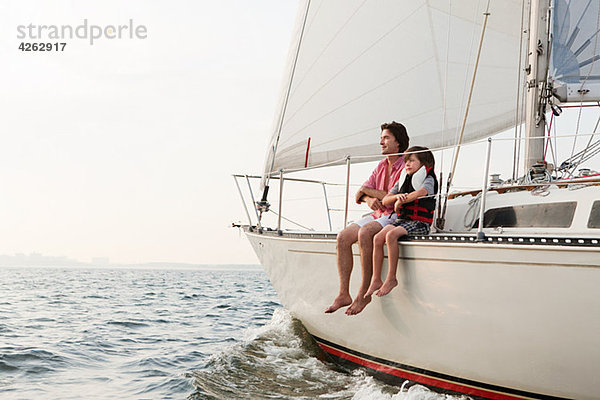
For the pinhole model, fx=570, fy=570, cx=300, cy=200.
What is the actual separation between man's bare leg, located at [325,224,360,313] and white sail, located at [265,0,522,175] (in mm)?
1893

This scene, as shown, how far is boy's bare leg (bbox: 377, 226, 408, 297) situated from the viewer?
13.0 feet

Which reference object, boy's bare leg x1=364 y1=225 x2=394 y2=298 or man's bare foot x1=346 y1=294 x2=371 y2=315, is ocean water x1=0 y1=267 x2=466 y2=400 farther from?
boy's bare leg x1=364 y1=225 x2=394 y2=298

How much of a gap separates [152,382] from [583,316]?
12.3 feet

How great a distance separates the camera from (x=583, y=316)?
3.17 meters

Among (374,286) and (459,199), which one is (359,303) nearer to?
(374,286)

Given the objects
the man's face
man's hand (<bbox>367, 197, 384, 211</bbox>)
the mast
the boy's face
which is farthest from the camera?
the mast

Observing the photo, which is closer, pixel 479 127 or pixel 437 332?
pixel 437 332

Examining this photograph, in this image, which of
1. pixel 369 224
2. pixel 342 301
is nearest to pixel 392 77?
pixel 369 224

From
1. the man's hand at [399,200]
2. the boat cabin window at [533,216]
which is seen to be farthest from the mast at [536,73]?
the man's hand at [399,200]

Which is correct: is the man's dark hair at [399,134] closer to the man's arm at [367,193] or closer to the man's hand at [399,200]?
the man's arm at [367,193]

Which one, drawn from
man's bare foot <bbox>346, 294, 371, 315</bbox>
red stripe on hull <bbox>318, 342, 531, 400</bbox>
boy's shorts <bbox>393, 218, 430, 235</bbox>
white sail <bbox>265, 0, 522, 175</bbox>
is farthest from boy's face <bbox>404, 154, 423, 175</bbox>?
white sail <bbox>265, 0, 522, 175</bbox>

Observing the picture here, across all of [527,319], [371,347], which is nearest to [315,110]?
[371,347]

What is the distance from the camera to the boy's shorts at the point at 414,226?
4156 millimetres

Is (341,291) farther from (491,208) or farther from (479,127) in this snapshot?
(479,127)
